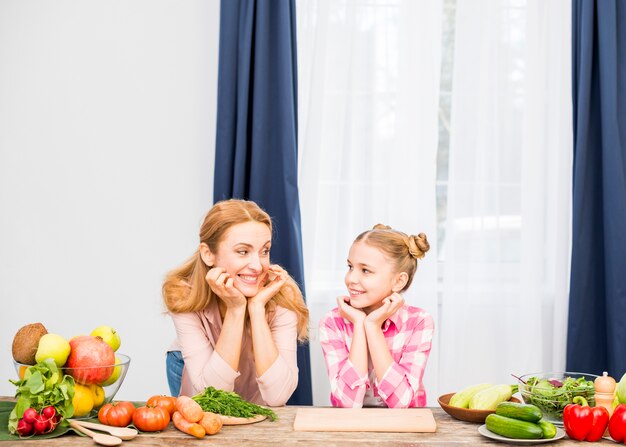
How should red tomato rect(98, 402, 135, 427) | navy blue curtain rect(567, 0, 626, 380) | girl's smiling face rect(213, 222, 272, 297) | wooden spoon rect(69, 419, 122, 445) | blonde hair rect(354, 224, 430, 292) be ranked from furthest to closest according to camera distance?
navy blue curtain rect(567, 0, 626, 380) < blonde hair rect(354, 224, 430, 292) < girl's smiling face rect(213, 222, 272, 297) < red tomato rect(98, 402, 135, 427) < wooden spoon rect(69, 419, 122, 445)

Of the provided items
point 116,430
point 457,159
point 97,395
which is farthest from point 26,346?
point 457,159

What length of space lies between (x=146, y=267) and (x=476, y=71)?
177cm

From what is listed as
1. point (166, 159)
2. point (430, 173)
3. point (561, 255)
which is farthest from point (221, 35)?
point (561, 255)

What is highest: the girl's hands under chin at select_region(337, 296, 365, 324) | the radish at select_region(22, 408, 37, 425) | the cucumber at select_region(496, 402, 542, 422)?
the girl's hands under chin at select_region(337, 296, 365, 324)

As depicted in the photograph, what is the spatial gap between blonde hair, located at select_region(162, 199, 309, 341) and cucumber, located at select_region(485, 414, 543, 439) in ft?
2.88

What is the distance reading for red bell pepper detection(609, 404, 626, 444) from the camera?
163cm

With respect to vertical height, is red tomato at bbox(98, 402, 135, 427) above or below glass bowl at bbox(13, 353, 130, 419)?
below

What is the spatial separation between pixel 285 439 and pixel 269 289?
0.69 m

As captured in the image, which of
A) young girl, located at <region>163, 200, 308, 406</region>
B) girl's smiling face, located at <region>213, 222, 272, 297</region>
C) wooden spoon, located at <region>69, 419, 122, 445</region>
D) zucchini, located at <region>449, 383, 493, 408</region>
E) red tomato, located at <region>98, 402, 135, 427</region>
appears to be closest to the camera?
wooden spoon, located at <region>69, 419, 122, 445</region>

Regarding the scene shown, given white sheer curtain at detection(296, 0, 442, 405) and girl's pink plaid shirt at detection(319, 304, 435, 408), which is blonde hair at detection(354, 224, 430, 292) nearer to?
girl's pink plaid shirt at detection(319, 304, 435, 408)

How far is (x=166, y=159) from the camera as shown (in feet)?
11.5

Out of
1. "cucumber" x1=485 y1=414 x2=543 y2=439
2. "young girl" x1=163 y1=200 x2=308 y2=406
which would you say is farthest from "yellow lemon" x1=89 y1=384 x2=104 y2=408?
"cucumber" x1=485 y1=414 x2=543 y2=439

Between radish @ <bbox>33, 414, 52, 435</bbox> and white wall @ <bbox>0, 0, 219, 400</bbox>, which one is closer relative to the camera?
radish @ <bbox>33, 414, 52, 435</bbox>

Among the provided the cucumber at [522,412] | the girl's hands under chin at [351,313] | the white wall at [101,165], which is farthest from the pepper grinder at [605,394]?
the white wall at [101,165]
